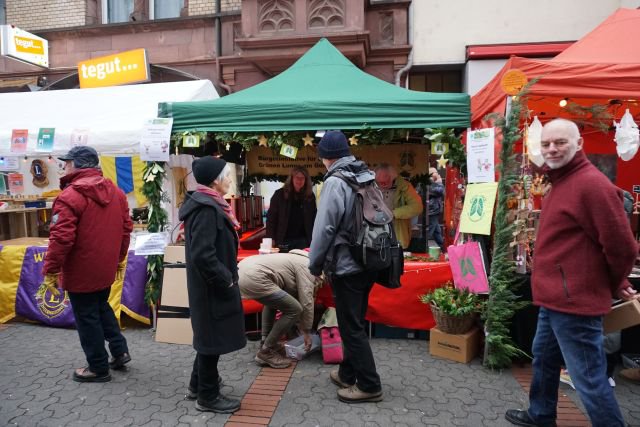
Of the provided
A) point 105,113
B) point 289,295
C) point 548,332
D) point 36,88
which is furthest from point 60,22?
point 548,332

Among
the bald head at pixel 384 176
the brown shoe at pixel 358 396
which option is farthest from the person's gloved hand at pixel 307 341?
the bald head at pixel 384 176

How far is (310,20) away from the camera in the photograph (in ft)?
28.7

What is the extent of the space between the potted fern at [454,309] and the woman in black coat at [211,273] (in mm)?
1794

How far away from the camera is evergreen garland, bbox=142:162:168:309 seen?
481 centimetres

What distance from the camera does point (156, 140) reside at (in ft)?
15.4

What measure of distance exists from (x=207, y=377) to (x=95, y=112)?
15.7 ft

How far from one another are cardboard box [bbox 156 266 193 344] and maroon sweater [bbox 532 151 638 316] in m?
3.23

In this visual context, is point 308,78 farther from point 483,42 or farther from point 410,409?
point 483,42

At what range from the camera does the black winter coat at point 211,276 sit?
2.82 meters

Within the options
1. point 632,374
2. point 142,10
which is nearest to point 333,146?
point 632,374

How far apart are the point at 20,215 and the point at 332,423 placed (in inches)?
223

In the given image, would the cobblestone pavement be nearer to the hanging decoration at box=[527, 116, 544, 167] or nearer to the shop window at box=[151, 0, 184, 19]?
the hanging decoration at box=[527, 116, 544, 167]

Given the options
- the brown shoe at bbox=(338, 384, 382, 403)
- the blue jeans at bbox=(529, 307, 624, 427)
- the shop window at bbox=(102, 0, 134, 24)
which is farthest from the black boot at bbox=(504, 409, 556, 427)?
the shop window at bbox=(102, 0, 134, 24)

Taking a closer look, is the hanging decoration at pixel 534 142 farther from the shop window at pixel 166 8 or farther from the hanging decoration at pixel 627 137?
the shop window at pixel 166 8
